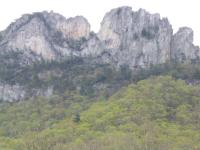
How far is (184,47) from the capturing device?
107062 mm

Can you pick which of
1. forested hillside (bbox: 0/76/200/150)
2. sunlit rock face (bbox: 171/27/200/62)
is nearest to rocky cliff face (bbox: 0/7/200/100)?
sunlit rock face (bbox: 171/27/200/62)

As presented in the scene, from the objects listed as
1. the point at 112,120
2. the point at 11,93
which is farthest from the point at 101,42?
the point at 112,120

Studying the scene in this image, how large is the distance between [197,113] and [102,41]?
1331 inches

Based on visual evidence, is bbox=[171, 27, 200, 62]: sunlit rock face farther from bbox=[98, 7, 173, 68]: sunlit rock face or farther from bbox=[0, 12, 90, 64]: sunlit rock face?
bbox=[0, 12, 90, 64]: sunlit rock face

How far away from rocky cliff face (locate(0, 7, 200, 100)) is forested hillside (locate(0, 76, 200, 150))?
10.3 meters

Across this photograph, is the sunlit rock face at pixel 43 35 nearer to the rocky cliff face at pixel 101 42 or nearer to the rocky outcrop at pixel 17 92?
the rocky cliff face at pixel 101 42

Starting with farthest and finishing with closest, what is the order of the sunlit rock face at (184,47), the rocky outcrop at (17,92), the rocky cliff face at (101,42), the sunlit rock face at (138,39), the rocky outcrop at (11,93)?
the sunlit rock face at (184,47) < the rocky cliff face at (101,42) < the sunlit rock face at (138,39) < the rocky outcrop at (11,93) < the rocky outcrop at (17,92)

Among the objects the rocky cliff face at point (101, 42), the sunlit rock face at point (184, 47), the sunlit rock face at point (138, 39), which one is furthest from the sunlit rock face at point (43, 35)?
the sunlit rock face at point (184, 47)

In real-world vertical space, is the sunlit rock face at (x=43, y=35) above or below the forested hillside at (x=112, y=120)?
above

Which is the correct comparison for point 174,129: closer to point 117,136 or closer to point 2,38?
point 117,136

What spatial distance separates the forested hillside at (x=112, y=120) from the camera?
219 ft

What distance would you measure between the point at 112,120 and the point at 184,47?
3269cm

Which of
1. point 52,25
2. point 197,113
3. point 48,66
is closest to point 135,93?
point 197,113

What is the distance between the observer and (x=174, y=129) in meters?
72.6
